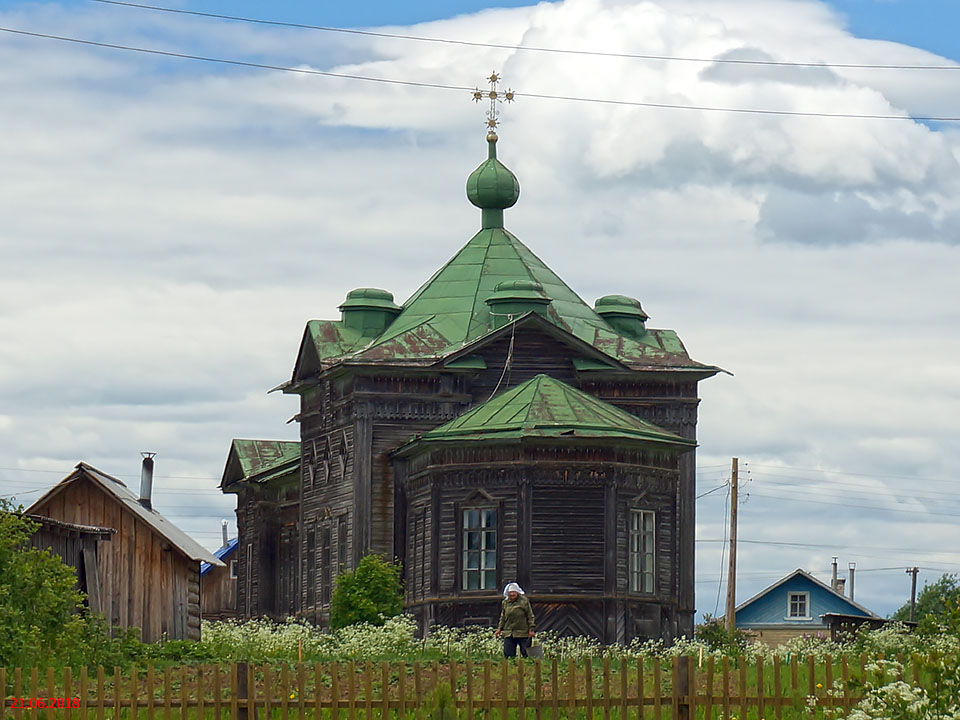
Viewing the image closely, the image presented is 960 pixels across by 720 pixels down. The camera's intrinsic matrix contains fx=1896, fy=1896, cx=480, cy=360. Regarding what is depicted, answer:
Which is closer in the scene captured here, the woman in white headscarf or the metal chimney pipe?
the woman in white headscarf

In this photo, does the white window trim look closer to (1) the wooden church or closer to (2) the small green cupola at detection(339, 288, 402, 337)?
(1) the wooden church

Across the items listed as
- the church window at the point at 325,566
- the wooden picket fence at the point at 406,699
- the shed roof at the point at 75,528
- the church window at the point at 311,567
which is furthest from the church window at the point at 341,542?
the wooden picket fence at the point at 406,699

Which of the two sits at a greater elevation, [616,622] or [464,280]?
[464,280]

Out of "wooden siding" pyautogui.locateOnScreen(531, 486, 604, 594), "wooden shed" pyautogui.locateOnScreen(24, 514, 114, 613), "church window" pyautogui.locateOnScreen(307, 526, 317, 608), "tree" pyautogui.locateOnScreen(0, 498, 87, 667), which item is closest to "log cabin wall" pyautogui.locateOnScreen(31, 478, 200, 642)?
"wooden shed" pyautogui.locateOnScreen(24, 514, 114, 613)

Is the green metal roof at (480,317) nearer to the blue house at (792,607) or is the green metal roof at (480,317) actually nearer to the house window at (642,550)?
the house window at (642,550)

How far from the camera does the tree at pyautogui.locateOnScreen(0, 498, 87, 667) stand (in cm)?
2375

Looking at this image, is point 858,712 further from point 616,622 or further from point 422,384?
point 422,384

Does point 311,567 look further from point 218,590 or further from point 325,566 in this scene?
point 218,590

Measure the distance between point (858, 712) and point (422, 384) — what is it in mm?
26812

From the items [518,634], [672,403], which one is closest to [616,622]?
[672,403]

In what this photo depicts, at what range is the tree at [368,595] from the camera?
37875 millimetres

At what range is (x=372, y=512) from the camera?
40.1 m

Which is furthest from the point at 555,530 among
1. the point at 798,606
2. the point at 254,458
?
the point at 798,606

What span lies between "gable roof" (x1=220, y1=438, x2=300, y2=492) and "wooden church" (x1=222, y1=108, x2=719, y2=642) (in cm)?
106
